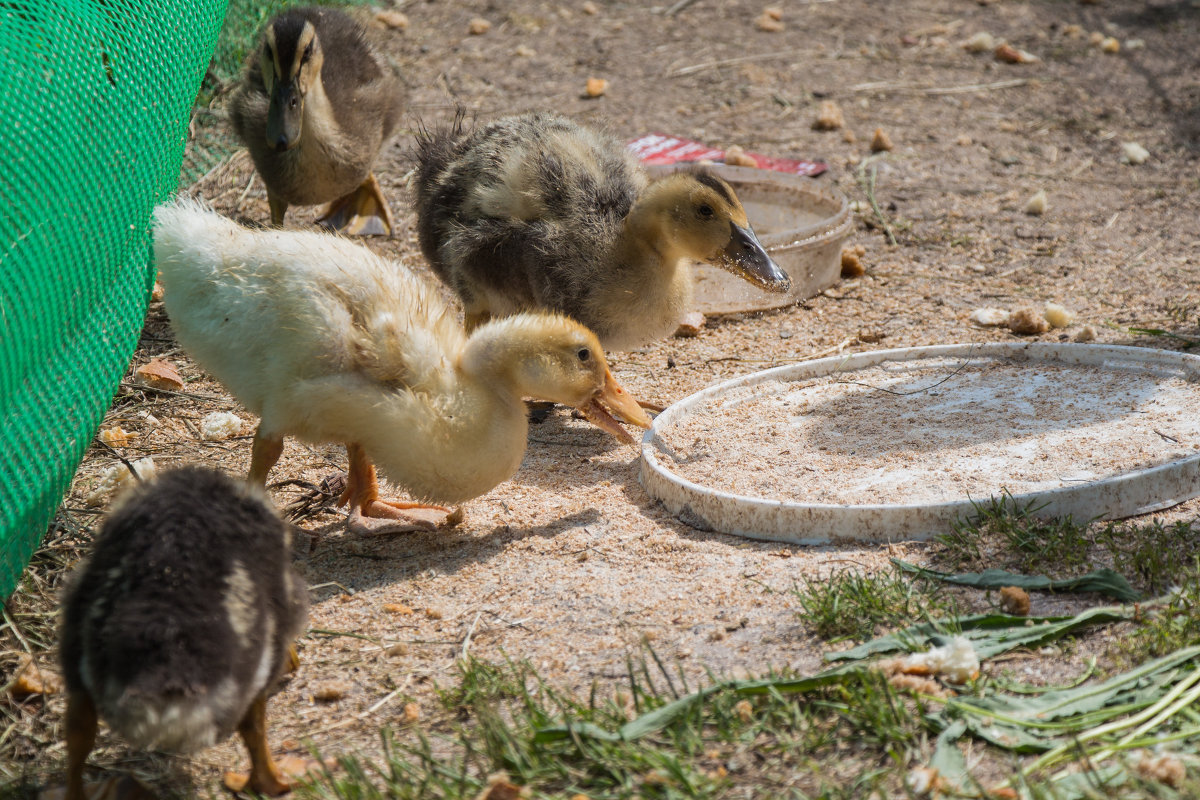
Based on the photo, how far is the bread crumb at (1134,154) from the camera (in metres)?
7.49

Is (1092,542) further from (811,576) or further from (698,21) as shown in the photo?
(698,21)

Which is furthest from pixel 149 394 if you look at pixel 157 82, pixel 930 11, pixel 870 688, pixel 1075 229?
pixel 930 11

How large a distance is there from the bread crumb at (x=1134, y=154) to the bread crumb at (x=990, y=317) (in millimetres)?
2711

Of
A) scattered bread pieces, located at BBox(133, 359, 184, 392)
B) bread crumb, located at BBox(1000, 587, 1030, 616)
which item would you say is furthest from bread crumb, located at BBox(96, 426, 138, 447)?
bread crumb, located at BBox(1000, 587, 1030, 616)

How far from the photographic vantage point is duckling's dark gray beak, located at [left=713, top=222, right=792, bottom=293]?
461 centimetres

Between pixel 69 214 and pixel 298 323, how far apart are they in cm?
74

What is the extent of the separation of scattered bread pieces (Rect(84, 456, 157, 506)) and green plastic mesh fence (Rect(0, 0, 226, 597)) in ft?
1.31

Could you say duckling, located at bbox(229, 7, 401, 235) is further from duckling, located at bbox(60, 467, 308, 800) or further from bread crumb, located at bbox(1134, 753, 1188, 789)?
bread crumb, located at bbox(1134, 753, 1188, 789)

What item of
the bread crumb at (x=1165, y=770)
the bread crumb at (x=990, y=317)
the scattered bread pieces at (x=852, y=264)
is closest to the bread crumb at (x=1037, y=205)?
the scattered bread pieces at (x=852, y=264)

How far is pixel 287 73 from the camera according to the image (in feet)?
19.3

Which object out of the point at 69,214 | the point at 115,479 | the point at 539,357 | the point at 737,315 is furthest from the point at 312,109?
the point at 539,357

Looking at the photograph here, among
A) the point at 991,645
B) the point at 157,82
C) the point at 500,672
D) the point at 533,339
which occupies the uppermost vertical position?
the point at 157,82

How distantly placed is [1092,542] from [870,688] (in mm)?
1131

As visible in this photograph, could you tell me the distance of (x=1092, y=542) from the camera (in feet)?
10.9
